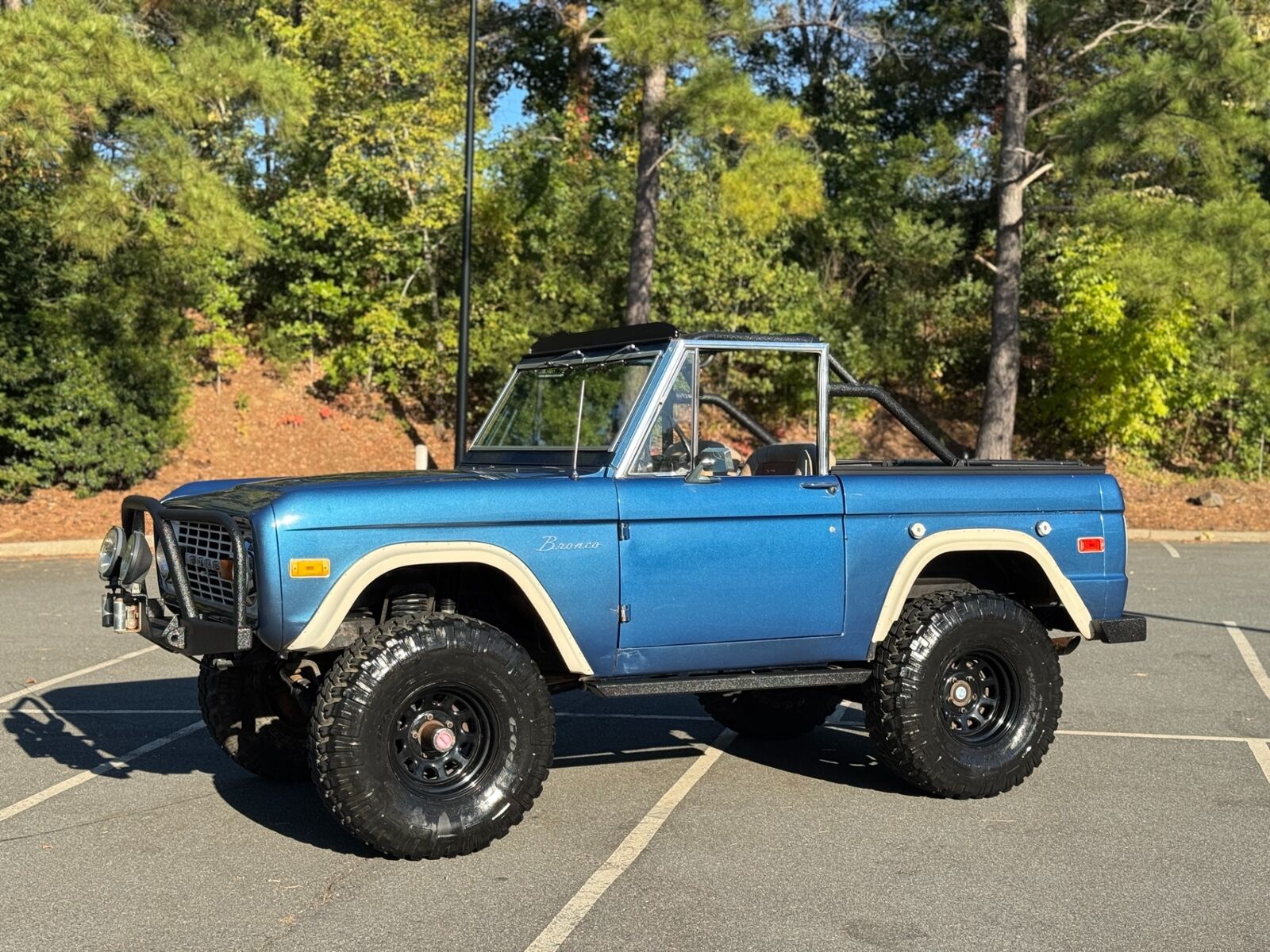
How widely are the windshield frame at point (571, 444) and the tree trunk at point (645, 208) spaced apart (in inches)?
549

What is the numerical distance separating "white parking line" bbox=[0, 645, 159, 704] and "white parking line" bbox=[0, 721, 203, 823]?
1403 millimetres

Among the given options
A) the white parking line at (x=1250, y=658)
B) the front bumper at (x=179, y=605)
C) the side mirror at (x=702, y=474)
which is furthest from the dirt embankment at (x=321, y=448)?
the side mirror at (x=702, y=474)

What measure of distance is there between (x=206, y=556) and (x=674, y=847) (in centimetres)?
218

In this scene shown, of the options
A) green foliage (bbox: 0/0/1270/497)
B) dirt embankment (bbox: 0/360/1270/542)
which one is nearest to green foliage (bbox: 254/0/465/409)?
green foliage (bbox: 0/0/1270/497)

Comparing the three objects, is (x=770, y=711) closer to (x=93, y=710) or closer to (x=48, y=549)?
(x=93, y=710)

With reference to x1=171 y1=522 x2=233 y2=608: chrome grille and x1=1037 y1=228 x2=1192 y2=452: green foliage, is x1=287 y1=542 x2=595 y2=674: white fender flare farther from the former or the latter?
x1=1037 y1=228 x2=1192 y2=452: green foliage

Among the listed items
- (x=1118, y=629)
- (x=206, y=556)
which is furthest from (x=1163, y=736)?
(x=206, y=556)

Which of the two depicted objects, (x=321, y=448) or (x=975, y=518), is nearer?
(x=975, y=518)

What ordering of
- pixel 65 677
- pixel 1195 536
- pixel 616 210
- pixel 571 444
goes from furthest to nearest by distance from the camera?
pixel 616 210
pixel 1195 536
pixel 65 677
pixel 571 444

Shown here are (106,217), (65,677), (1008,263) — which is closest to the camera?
(65,677)

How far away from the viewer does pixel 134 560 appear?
5805mm

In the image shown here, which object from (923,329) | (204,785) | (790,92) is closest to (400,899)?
(204,785)

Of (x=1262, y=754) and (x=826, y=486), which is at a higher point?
(x=826, y=486)

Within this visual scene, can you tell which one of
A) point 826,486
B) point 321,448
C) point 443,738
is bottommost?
point 443,738
